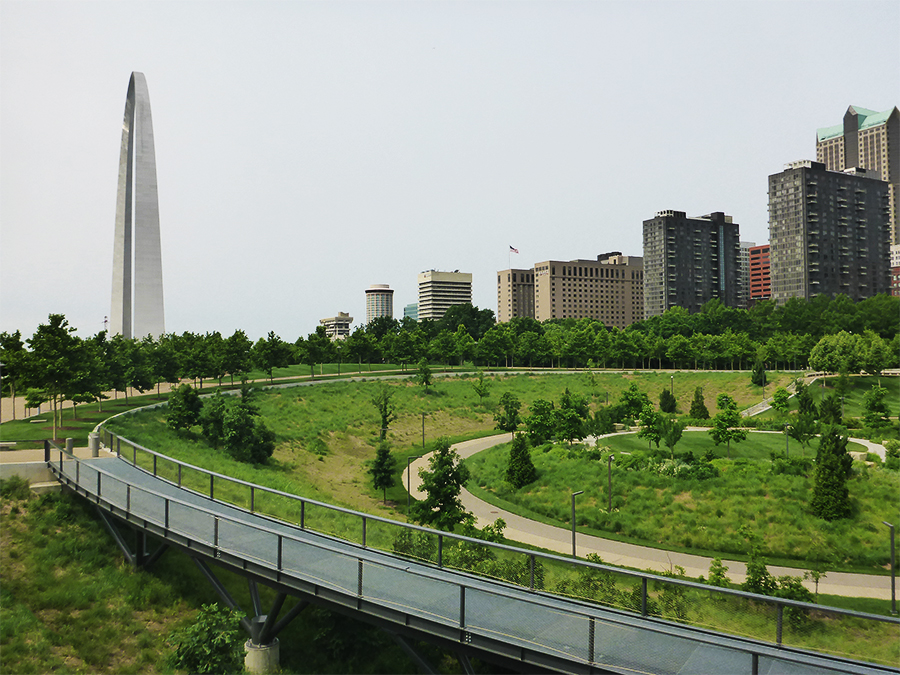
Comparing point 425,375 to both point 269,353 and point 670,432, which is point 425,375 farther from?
point 670,432

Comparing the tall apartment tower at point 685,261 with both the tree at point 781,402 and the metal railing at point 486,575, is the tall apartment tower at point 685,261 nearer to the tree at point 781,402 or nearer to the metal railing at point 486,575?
the tree at point 781,402

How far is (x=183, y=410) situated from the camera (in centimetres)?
3912

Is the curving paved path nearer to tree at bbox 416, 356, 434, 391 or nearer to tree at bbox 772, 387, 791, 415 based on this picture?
tree at bbox 772, 387, 791, 415

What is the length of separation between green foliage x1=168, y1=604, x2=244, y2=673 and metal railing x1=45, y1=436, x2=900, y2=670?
1453mm

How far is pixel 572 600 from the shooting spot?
461 inches

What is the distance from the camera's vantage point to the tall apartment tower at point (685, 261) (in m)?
174

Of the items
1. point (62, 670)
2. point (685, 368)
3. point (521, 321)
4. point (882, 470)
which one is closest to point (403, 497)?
point (62, 670)

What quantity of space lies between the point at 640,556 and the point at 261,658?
18239 millimetres

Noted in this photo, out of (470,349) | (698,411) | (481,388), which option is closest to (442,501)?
(698,411)

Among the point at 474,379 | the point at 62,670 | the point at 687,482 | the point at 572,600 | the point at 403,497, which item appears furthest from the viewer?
the point at 474,379

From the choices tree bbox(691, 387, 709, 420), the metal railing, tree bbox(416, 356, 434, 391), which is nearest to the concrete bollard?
the metal railing

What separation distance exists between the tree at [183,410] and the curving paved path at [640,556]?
19486 millimetres

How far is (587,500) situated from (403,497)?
11.2 m

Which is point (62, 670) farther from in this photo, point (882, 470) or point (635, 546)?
point (882, 470)
